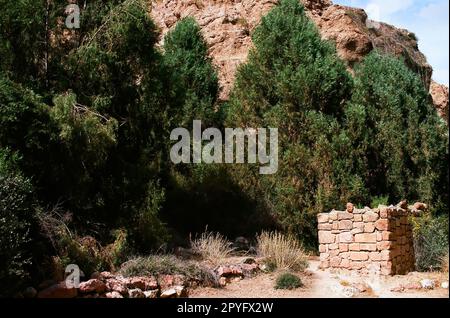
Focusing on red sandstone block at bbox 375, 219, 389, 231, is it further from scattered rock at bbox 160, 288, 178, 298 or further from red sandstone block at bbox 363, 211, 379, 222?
scattered rock at bbox 160, 288, 178, 298

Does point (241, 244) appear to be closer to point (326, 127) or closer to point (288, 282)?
point (288, 282)

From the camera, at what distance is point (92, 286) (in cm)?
920

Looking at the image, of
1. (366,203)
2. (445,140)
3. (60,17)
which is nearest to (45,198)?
(60,17)

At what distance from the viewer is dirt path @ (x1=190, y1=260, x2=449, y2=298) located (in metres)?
9.59

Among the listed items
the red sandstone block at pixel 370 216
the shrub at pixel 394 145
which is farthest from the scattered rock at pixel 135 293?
the shrub at pixel 394 145

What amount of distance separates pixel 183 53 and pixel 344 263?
10917 mm

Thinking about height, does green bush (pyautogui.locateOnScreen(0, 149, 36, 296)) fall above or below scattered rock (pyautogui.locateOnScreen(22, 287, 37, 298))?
above

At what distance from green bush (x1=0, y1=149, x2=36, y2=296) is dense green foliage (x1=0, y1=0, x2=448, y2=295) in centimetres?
3

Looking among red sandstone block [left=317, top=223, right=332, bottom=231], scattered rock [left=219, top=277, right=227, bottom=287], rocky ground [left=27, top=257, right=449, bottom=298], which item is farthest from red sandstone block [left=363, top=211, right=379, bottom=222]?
scattered rock [left=219, top=277, right=227, bottom=287]

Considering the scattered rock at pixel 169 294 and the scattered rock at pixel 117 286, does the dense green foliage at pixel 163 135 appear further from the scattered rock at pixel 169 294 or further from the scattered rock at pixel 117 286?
the scattered rock at pixel 169 294

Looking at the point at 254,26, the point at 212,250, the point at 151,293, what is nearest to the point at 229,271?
the point at 212,250

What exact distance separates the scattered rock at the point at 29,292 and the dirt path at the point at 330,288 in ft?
9.98

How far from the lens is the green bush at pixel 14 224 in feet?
27.6

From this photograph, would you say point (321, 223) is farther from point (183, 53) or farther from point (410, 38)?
point (410, 38)
